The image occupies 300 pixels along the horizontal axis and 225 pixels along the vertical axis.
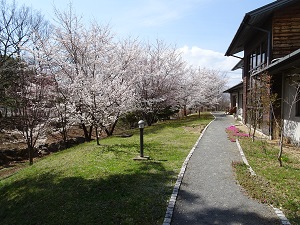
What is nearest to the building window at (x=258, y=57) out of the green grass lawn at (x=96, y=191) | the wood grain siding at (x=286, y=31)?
the wood grain siding at (x=286, y=31)

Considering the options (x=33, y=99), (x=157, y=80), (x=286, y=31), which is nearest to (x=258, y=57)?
(x=286, y=31)

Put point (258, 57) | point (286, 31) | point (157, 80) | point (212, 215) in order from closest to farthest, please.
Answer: point (212, 215) → point (286, 31) → point (258, 57) → point (157, 80)

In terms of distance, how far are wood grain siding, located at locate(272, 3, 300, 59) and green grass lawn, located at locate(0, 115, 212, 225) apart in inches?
259

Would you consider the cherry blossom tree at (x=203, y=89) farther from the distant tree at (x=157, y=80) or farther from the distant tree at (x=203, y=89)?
the distant tree at (x=157, y=80)

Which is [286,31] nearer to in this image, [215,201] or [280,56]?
[280,56]

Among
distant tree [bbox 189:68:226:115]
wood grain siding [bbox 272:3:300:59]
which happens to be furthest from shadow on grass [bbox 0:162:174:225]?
distant tree [bbox 189:68:226:115]

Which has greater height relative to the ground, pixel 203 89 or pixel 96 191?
pixel 203 89

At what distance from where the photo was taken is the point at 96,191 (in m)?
5.14

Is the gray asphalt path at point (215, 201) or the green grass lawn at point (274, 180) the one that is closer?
the gray asphalt path at point (215, 201)

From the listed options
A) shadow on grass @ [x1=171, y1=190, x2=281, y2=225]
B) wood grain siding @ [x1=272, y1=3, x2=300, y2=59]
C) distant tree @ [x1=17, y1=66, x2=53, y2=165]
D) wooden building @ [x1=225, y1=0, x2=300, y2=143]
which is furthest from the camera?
distant tree @ [x1=17, y1=66, x2=53, y2=165]

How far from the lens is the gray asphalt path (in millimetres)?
3783

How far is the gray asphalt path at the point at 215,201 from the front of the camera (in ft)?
12.4

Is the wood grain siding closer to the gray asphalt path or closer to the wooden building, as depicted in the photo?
the wooden building

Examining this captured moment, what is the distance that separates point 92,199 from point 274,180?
4.20 meters
